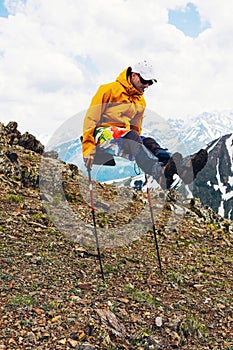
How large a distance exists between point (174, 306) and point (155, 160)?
3.70 metres

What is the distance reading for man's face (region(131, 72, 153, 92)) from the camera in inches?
372

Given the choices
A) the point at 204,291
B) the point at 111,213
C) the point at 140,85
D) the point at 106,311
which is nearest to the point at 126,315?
the point at 106,311

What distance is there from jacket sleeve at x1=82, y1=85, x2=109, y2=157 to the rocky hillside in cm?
331

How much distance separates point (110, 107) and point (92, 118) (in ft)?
2.00

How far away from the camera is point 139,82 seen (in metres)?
9.52

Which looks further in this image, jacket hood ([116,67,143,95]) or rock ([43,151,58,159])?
rock ([43,151,58,159])

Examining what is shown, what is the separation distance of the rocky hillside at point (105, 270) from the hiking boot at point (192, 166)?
3.10 m

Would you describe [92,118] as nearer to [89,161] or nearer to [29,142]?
[89,161]

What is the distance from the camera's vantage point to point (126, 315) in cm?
785

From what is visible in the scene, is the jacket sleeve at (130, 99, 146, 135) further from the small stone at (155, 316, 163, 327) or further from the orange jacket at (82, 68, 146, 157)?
the small stone at (155, 316, 163, 327)

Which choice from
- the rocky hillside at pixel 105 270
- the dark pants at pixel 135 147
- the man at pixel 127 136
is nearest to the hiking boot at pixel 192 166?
the man at pixel 127 136

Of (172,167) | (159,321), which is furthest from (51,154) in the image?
(159,321)

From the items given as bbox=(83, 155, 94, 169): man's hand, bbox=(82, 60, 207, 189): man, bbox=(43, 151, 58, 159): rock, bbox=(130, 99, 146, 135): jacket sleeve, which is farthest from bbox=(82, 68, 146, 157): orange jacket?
bbox=(43, 151, 58, 159): rock

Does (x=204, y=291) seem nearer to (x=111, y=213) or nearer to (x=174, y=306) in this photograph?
(x=174, y=306)
